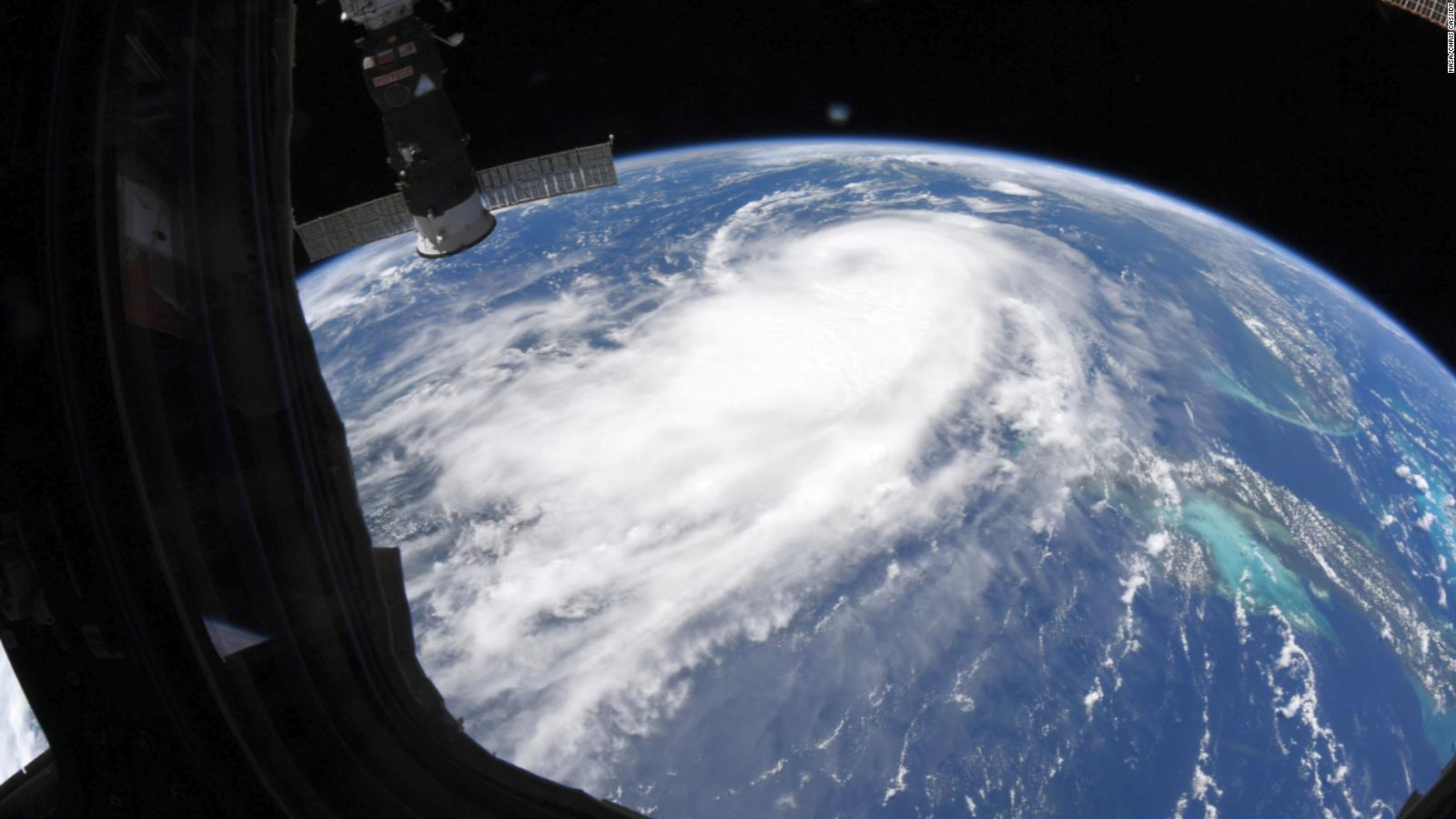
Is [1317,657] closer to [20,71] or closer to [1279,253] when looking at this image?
[1279,253]

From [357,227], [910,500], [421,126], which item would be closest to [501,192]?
[357,227]

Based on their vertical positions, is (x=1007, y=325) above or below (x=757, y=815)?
above

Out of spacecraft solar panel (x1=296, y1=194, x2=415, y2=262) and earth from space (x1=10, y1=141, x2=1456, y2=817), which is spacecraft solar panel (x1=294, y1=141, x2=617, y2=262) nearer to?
spacecraft solar panel (x1=296, y1=194, x2=415, y2=262)

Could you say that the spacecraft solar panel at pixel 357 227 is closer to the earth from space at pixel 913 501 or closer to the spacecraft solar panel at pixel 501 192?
the spacecraft solar panel at pixel 501 192

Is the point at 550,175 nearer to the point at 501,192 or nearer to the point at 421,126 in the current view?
the point at 501,192

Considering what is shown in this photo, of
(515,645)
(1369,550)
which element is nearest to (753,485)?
(515,645)

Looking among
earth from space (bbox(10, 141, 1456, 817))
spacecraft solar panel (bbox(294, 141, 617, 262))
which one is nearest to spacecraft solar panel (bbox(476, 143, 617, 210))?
spacecraft solar panel (bbox(294, 141, 617, 262))

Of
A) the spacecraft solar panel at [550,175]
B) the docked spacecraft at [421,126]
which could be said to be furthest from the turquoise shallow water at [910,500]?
the docked spacecraft at [421,126]

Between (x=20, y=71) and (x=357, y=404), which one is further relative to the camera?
(x=357, y=404)
